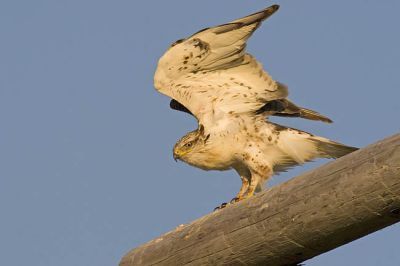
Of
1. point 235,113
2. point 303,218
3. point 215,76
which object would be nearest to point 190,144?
point 235,113

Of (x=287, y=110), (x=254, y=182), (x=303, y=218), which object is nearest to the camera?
(x=303, y=218)

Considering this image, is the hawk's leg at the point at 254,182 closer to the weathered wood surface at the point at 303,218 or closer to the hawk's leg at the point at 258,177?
the hawk's leg at the point at 258,177

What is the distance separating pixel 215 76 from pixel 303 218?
3.65 metres

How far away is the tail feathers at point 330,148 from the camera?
673cm

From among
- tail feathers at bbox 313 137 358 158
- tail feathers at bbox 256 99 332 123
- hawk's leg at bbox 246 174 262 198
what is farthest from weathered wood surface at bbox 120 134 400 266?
tail feathers at bbox 256 99 332 123

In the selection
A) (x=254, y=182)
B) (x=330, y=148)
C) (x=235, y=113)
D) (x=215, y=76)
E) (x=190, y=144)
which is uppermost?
(x=215, y=76)

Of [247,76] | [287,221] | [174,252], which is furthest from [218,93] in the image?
[287,221]

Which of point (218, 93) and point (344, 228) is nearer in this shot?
point (344, 228)

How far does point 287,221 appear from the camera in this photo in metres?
3.57

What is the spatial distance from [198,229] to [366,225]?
3.48ft

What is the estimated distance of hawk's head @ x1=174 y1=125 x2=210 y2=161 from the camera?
277 inches

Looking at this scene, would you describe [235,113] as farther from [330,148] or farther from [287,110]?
[330,148]

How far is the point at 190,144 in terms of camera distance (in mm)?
7105

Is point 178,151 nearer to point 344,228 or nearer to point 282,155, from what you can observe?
point 282,155
